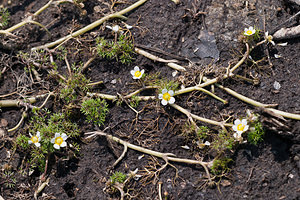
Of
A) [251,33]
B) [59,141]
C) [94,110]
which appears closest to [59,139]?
[59,141]

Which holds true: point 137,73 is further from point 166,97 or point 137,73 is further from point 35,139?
point 35,139

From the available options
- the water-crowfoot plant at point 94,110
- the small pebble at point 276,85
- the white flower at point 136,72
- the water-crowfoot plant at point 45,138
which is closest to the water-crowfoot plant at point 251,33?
the small pebble at point 276,85

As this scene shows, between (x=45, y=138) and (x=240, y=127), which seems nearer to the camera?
(x=240, y=127)

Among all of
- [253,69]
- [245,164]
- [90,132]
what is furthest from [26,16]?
[245,164]

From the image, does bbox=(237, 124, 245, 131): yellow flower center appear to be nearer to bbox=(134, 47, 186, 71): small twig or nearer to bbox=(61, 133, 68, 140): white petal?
bbox=(134, 47, 186, 71): small twig

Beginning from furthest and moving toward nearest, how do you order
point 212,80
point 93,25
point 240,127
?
point 93,25 → point 212,80 → point 240,127

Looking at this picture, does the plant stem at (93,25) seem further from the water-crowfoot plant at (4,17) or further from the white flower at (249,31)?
the white flower at (249,31)

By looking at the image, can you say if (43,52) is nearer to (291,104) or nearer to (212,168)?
(212,168)
